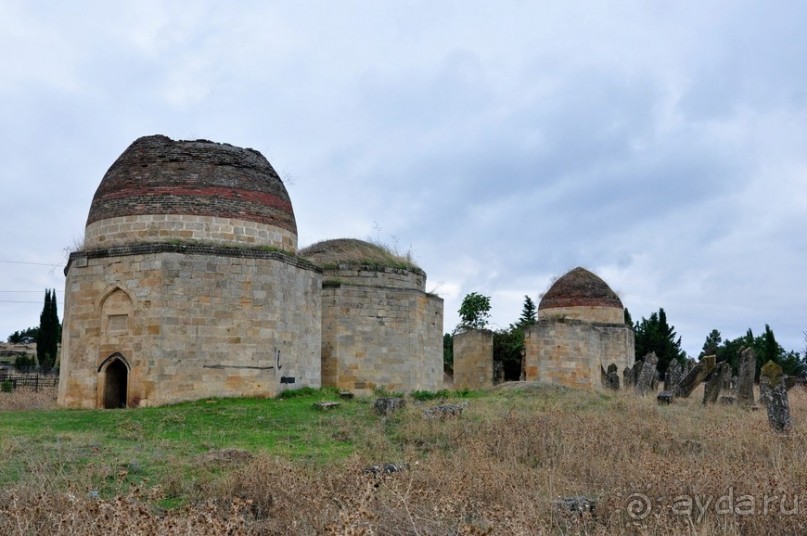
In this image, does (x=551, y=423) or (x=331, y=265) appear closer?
(x=551, y=423)

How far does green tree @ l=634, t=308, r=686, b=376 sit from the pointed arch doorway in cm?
3107

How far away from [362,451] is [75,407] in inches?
341

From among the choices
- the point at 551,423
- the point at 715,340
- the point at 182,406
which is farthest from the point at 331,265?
the point at 715,340

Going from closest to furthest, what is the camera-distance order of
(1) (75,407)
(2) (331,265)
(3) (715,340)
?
(1) (75,407)
(2) (331,265)
(3) (715,340)

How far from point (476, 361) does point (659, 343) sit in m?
19.4

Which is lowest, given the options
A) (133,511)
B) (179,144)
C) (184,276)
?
(133,511)

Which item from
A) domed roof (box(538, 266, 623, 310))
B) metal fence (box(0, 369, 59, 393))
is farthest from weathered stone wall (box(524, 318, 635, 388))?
Answer: metal fence (box(0, 369, 59, 393))

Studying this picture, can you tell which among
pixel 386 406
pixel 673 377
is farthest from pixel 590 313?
pixel 386 406

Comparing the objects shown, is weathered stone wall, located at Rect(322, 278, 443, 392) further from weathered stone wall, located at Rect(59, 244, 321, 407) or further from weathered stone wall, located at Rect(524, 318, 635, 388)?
weathered stone wall, located at Rect(524, 318, 635, 388)

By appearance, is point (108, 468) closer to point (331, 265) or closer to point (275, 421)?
point (275, 421)

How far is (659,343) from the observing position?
41.9m

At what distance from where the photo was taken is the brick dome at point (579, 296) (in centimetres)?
3064

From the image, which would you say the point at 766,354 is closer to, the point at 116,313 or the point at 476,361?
the point at 476,361

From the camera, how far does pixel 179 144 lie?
17.2 m
